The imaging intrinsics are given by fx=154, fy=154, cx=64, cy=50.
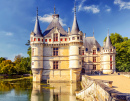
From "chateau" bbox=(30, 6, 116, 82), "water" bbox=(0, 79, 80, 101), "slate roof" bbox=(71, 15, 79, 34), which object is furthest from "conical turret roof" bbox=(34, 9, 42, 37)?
"water" bbox=(0, 79, 80, 101)

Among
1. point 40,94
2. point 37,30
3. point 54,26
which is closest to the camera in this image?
point 40,94

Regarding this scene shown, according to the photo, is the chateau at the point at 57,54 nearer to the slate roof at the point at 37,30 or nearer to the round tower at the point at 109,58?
the slate roof at the point at 37,30

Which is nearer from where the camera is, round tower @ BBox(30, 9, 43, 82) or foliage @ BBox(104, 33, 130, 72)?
round tower @ BBox(30, 9, 43, 82)

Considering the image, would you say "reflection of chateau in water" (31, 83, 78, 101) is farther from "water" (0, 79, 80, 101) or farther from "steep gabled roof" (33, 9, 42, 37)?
"steep gabled roof" (33, 9, 42, 37)

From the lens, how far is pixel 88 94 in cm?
1348

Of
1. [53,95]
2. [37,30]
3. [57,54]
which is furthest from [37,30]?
[53,95]

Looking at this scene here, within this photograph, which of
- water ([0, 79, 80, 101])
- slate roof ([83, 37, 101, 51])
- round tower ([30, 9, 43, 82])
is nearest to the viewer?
water ([0, 79, 80, 101])

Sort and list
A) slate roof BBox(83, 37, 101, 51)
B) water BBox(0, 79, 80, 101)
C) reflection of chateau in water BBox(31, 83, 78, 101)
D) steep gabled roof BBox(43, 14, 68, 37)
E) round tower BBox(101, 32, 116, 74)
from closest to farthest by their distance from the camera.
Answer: reflection of chateau in water BBox(31, 83, 78, 101) < water BBox(0, 79, 80, 101) < steep gabled roof BBox(43, 14, 68, 37) < round tower BBox(101, 32, 116, 74) < slate roof BBox(83, 37, 101, 51)

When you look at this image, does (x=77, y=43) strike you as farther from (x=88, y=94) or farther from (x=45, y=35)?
(x=88, y=94)

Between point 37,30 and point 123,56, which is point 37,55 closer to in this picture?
point 37,30

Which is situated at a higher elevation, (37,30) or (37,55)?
(37,30)

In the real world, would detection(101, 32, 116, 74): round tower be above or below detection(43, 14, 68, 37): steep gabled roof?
below

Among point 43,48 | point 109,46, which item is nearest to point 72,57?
point 43,48

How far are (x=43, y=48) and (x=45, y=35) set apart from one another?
8.24 feet
